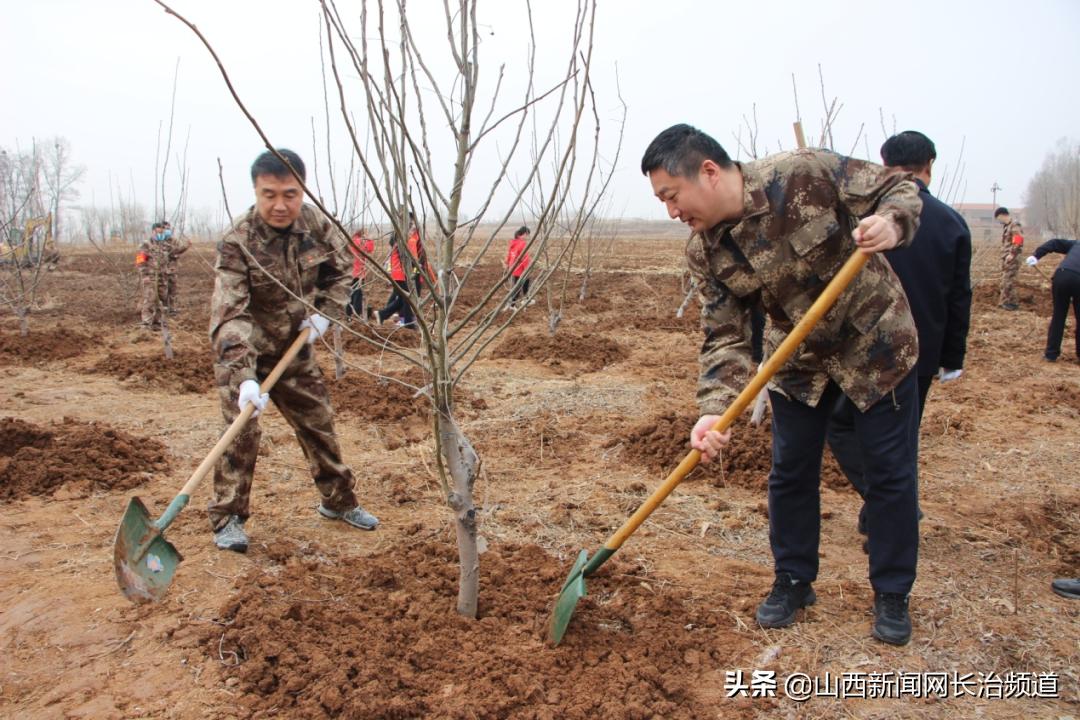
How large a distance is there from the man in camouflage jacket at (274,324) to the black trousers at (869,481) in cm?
187

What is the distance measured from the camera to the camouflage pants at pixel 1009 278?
11.4 m

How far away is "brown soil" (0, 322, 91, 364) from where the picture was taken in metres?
7.72

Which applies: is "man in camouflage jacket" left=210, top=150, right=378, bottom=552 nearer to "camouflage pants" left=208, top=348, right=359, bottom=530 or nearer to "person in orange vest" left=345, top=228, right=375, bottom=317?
"camouflage pants" left=208, top=348, right=359, bottom=530

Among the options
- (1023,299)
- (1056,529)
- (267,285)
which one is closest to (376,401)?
(267,285)

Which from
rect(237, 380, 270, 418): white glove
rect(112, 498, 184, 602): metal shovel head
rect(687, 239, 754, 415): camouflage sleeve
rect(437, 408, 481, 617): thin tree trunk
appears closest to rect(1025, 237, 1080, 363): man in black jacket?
rect(687, 239, 754, 415): camouflage sleeve

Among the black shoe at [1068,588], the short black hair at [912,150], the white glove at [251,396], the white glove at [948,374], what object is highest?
the short black hair at [912,150]

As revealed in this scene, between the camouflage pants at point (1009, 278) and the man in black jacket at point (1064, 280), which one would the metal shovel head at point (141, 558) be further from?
the camouflage pants at point (1009, 278)

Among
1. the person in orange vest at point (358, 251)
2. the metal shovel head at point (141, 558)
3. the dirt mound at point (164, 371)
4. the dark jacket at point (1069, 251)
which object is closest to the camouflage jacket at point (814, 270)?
the person in orange vest at point (358, 251)

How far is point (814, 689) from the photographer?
2.22 metres

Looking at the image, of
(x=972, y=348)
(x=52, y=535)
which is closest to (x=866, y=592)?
(x=52, y=535)

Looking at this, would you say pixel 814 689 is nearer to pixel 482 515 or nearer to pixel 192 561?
pixel 482 515

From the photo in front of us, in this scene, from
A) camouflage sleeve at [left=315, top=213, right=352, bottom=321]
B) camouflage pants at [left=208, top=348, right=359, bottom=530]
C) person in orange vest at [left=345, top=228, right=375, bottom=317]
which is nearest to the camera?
person in orange vest at [left=345, top=228, right=375, bottom=317]

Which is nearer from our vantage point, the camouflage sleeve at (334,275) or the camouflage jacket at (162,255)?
the camouflage sleeve at (334,275)

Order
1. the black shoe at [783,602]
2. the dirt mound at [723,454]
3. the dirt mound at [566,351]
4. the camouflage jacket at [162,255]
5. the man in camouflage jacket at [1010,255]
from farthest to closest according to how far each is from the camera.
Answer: the man in camouflage jacket at [1010,255] < the camouflage jacket at [162,255] < the dirt mound at [566,351] < the dirt mound at [723,454] < the black shoe at [783,602]
